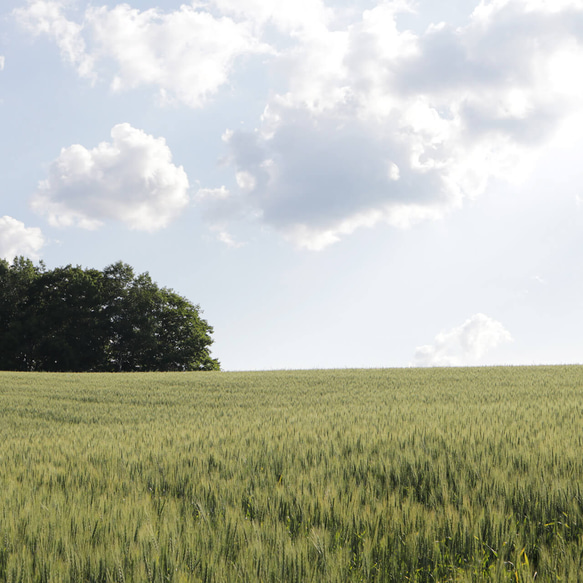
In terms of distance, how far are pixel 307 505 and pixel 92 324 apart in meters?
53.3

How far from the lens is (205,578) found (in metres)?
2.56

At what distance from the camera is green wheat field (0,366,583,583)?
2.71 m

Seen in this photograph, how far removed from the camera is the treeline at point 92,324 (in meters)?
51.2

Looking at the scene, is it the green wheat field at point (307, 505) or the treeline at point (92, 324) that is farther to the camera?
the treeline at point (92, 324)

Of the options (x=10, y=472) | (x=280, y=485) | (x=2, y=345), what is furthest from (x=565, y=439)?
(x=2, y=345)

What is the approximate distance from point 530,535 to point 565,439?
2.94m

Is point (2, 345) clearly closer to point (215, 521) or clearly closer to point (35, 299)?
point (35, 299)

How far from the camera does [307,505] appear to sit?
3.68 meters

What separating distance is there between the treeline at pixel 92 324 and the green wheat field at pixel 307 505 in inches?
1872

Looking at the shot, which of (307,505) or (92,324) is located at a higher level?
(92,324)

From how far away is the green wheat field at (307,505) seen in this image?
8.87 ft

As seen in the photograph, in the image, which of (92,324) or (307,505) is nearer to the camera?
(307,505)

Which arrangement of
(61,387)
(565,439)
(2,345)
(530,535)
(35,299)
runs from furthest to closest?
(35,299) < (2,345) < (61,387) < (565,439) < (530,535)

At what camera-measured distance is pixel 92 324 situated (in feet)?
171
